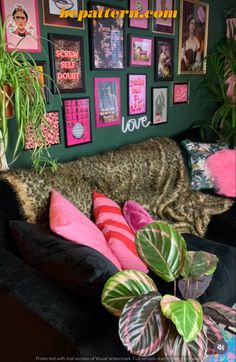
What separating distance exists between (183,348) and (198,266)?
A: 21cm

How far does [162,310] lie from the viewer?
2.39ft

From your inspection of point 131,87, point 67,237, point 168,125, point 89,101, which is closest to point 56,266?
point 67,237

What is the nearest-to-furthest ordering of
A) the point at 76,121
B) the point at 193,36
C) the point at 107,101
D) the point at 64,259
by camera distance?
the point at 64,259 < the point at 76,121 < the point at 107,101 < the point at 193,36

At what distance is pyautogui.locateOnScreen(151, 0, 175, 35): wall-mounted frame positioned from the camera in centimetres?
235

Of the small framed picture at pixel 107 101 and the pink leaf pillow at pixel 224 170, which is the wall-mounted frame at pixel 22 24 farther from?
the pink leaf pillow at pixel 224 170

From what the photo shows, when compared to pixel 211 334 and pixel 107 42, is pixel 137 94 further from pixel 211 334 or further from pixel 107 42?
pixel 211 334

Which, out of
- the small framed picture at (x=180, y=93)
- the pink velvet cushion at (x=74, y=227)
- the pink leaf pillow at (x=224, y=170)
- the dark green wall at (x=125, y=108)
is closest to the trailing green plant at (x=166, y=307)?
the pink velvet cushion at (x=74, y=227)

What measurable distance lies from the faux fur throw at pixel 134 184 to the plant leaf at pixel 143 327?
2.88 ft

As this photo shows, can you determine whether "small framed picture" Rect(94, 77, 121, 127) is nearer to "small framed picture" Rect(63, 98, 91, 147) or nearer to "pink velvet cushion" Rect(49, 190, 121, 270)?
"small framed picture" Rect(63, 98, 91, 147)

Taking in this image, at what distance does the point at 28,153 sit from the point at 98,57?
2.53 ft

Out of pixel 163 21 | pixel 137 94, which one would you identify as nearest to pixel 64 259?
pixel 137 94

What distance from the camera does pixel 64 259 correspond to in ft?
3.43

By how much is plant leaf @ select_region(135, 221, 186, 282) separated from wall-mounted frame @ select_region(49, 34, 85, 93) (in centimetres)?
128

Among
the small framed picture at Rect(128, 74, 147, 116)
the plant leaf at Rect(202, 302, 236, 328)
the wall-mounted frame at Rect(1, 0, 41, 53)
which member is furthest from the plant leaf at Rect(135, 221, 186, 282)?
the small framed picture at Rect(128, 74, 147, 116)
